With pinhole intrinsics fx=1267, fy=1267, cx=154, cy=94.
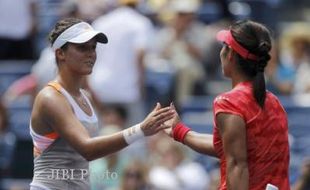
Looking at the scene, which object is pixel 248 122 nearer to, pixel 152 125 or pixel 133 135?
pixel 152 125

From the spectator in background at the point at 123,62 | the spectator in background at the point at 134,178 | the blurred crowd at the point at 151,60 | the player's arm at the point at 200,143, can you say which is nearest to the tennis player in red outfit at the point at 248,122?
the player's arm at the point at 200,143

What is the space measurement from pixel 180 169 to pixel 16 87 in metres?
3.13

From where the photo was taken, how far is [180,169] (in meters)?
11.9

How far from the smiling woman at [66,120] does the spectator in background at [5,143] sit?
17.6 ft

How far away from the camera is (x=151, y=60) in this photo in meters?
14.1

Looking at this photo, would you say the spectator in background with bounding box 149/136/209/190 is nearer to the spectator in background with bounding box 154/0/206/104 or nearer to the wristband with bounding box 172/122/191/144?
the spectator in background with bounding box 154/0/206/104

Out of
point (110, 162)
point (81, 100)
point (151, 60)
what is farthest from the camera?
point (151, 60)

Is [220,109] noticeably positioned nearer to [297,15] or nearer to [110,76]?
[110,76]

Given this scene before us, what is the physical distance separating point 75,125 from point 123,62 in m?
5.59

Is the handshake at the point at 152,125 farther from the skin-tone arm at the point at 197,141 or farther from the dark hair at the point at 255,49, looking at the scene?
the dark hair at the point at 255,49

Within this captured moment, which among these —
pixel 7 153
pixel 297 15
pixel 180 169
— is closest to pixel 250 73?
pixel 180 169

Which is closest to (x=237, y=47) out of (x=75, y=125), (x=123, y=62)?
(x=75, y=125)

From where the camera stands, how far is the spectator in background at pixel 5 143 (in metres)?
12.8

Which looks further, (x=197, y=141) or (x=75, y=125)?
(x=197, y=141)
